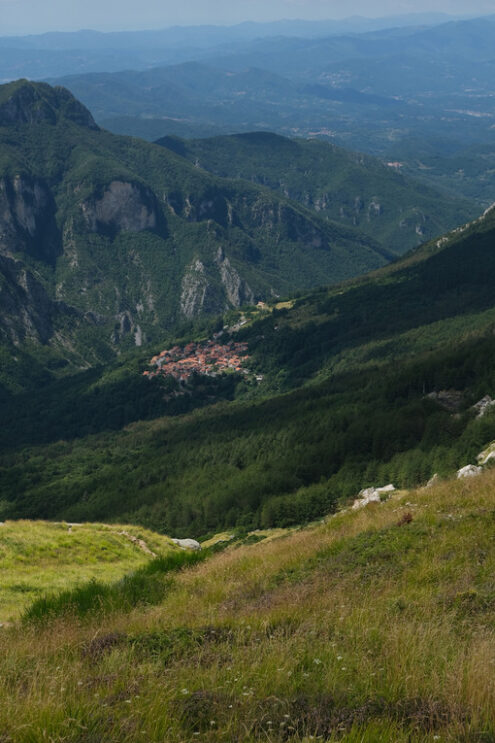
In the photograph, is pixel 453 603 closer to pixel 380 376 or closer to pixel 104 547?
pixel 104 547

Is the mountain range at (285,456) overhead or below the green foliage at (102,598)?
below

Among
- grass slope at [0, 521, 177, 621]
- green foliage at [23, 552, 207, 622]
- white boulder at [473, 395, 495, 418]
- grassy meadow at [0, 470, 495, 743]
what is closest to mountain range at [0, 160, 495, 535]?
white boulder at [473, 395, 495, 418]

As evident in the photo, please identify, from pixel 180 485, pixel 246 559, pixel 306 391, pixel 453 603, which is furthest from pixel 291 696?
pixel 306 391

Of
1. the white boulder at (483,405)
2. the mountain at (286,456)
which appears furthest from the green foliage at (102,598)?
the white boulder at (483,405)

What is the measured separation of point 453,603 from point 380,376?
4687 inches

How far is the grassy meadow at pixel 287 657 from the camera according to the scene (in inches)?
296

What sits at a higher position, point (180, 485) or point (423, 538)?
point (423, 538)

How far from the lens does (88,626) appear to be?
13148mm

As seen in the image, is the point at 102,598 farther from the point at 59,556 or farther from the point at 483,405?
the point at 483,405

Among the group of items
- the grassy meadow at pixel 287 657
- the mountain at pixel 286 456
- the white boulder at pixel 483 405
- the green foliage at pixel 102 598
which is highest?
the grassy meadow at pixel 287 657

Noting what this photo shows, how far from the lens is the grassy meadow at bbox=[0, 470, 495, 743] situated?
7520 millimetres

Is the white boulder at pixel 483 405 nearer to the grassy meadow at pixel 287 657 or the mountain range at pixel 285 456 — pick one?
the mountain range at pixel 285 456

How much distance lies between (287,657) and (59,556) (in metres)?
20.6

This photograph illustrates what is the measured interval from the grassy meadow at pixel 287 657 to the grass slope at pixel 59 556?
7.73 metres
